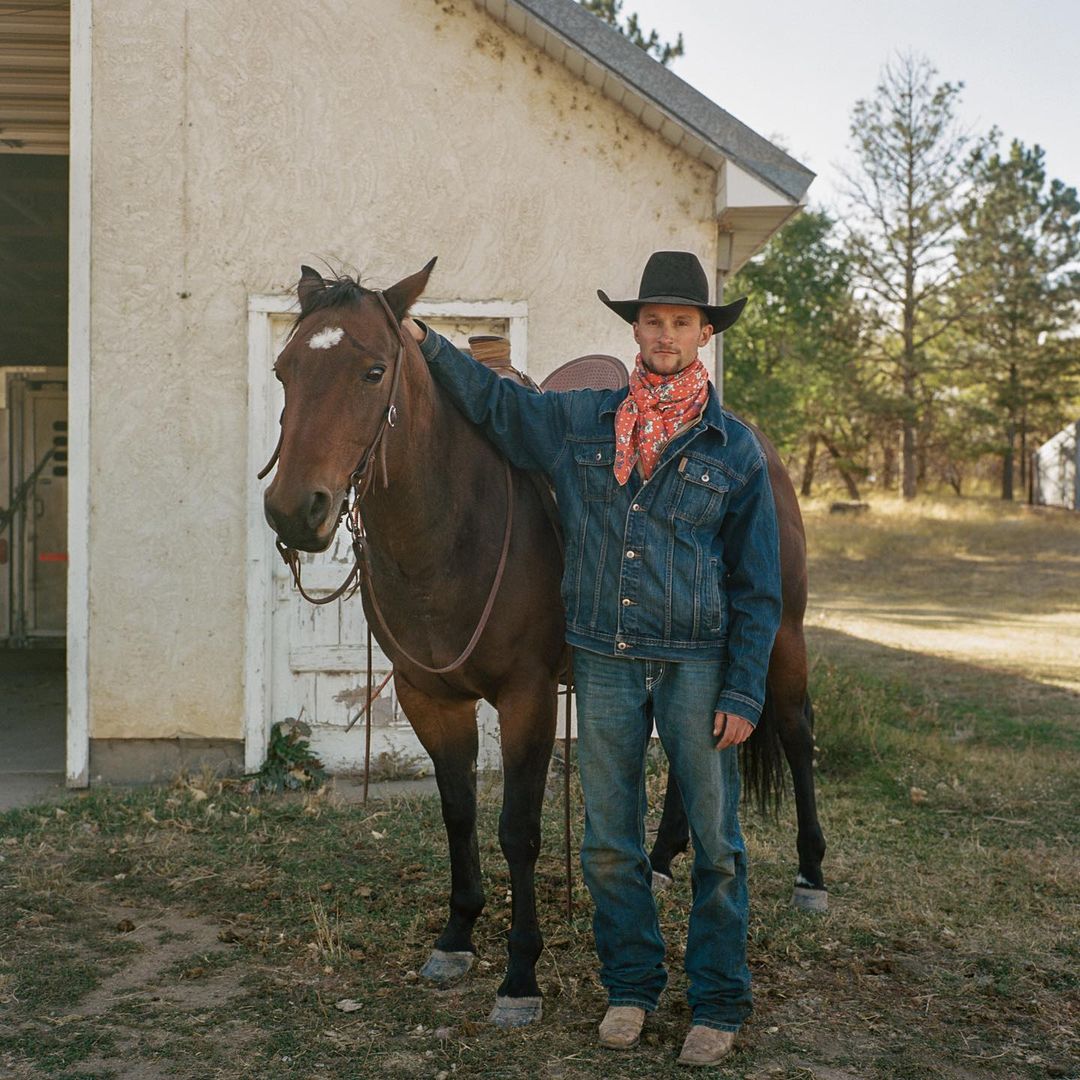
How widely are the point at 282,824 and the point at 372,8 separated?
13.8 ft

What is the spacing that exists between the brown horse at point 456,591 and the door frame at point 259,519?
253 centimetres

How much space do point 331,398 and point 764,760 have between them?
256 cm

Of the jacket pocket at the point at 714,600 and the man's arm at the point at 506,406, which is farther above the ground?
the man's arm at the point at 506,406

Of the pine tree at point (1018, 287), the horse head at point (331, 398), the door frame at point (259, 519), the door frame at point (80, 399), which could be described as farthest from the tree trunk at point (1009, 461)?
the horse head at point (331, 398)

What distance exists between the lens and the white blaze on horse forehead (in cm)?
293

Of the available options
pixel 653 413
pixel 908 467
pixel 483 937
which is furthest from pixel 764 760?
pixel 908 467

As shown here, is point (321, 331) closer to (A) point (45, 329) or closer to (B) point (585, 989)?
(B) point (585, 989)

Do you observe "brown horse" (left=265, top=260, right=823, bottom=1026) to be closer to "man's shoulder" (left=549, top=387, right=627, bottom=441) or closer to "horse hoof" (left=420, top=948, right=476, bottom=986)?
"horse hoof" (left=420, top=948, right=476, bottom=986)

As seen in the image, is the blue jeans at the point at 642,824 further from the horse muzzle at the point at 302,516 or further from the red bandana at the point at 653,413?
the horse muzzle at the point at 302,516

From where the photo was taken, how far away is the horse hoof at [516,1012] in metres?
3.35

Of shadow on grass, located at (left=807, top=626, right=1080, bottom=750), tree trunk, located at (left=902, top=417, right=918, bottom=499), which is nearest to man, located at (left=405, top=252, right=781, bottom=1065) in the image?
shadow on grass, located at (left=807, top=626, right=1080, bottom=750)

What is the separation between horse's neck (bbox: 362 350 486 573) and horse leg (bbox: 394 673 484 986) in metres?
0.52

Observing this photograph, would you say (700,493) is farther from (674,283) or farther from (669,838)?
(669,838)

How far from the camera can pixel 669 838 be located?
4.63 metres
